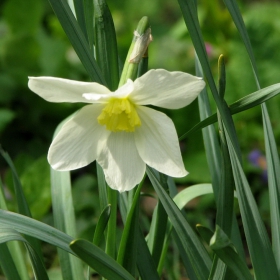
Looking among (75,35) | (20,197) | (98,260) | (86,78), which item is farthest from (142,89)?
(86,78)

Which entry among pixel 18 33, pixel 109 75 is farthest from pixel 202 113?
pixel 18 33

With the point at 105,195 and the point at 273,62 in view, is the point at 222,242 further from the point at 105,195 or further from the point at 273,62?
the point at 273,62

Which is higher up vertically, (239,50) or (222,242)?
(239,50)

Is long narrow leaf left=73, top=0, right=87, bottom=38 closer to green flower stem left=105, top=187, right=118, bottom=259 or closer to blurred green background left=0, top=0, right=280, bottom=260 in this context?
green flower stem left=105, top=187, right=118, bottom=259

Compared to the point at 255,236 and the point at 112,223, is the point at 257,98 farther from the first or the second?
the point at 112,223

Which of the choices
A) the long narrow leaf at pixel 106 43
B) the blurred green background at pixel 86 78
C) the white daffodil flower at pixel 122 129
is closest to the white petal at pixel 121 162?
the white daffodil flower at pixel 122 129

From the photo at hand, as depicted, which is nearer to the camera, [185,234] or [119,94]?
[119,94]
